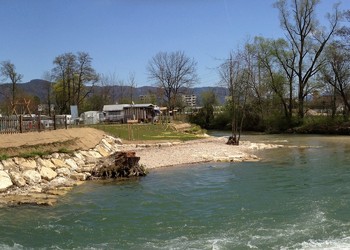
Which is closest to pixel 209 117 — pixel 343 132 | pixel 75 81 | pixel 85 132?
pixel 75 81

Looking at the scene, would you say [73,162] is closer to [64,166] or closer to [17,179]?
[64,166]

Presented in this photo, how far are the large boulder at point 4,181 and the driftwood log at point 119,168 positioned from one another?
443 centimetres

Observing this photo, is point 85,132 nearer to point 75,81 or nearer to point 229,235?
point 229,235

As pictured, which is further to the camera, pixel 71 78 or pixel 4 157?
pixel 71 78

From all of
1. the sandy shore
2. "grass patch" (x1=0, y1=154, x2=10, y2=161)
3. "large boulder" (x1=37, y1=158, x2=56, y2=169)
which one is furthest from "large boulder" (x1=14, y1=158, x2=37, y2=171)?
the sandy shore

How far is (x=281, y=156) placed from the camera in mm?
29531

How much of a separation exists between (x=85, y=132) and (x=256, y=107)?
42.7 metres

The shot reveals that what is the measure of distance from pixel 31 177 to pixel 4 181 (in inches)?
59.0

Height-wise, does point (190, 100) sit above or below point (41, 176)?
above

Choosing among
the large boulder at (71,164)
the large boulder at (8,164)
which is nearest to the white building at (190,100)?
the large boulder at (71,164)

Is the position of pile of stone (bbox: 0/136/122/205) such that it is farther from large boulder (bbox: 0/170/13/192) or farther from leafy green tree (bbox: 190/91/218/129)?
leafy green tree (bbox: 190/91/218/129)

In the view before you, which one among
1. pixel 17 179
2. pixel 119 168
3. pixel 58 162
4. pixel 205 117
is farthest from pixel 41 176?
pixel 205 117

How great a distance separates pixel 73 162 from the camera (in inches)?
914

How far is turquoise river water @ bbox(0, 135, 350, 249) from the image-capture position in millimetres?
11125
